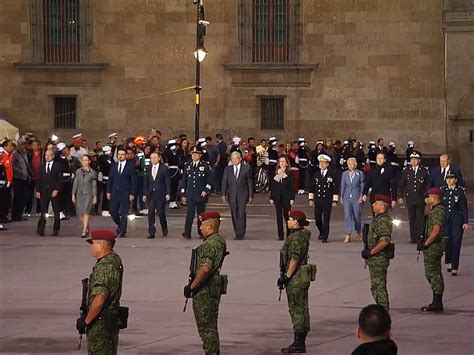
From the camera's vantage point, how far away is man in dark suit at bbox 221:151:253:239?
94.0ft

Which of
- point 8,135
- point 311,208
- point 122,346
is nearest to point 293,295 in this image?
point 122,346

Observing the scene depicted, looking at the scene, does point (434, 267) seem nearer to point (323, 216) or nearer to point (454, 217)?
point (454, 217)

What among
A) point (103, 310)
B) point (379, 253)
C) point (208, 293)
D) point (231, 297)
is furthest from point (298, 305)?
point (231, 297)

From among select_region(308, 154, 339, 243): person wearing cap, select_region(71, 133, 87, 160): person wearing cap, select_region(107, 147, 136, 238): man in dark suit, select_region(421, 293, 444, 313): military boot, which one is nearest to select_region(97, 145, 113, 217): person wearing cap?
select_region(71, 133, 87, 160): person wearing cap

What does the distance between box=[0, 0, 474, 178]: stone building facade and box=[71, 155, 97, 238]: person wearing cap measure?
53.7ft

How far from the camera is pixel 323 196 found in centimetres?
2855

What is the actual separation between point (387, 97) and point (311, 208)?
375 inches

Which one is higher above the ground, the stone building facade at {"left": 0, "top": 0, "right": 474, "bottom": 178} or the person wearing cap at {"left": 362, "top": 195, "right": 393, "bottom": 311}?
the stone building facade at {"left": 0, "top": 0, "right": 474, "bottom": 178}

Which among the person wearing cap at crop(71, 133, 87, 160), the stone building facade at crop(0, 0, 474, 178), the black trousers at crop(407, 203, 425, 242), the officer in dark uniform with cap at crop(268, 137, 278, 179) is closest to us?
the black trousers at crop(407, 203, 425, 242)

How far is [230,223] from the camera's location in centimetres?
3209

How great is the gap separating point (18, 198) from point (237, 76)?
13.9m

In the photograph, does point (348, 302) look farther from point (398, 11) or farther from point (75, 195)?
point (398, 11)

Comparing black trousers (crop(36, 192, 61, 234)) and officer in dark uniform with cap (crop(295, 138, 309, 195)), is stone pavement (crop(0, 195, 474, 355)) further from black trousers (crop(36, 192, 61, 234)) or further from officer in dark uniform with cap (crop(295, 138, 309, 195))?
officer in dark uniform with cap (crop(295, 138, 309, 195))

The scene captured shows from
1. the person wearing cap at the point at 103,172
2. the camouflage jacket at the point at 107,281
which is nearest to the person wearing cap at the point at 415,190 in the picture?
the person wearing cap at the point at 103,172
